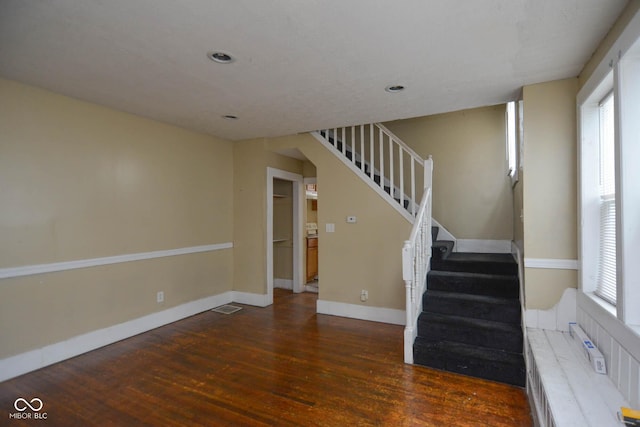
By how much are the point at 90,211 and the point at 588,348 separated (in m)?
4.36

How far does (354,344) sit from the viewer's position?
129 inches

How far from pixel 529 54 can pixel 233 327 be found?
3.92 m

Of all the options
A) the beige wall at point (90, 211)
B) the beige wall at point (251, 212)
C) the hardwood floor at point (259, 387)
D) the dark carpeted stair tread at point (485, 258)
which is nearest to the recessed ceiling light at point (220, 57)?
the beige wall at point (90, 211)

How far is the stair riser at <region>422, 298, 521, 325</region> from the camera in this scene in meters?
2.90

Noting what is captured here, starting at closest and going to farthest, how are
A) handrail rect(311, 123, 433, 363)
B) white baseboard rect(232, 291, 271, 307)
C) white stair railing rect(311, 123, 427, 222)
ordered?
handrail rect(311, 123, 433, 363)
white stair railing rect(311, 123, 427, 222)
white baseboard rect(232, 291, 271, 307)

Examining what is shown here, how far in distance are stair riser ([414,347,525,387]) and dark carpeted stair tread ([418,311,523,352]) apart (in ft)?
0.67

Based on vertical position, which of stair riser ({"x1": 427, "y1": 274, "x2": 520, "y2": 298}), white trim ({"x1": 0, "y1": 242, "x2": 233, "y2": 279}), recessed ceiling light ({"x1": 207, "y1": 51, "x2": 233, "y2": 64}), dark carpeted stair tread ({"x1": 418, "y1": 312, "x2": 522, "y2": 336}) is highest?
recessed ceiling light ({"x1": 207, "y1": 51, "x2": 233, "y2": 64})

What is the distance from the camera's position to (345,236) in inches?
167

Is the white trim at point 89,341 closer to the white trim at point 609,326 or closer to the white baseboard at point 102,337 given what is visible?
the white baseboard at point 102,337

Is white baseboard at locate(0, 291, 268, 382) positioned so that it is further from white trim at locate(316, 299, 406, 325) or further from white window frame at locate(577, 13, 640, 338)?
white window frame at locate(577, 13, 640, 338)

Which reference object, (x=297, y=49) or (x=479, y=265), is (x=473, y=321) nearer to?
(x=479, y=265)

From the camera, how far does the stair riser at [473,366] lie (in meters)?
2.49

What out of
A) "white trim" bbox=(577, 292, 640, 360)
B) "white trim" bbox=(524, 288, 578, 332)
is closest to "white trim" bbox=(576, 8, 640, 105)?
"white trim" bbox=(577, 292, 640, 360)

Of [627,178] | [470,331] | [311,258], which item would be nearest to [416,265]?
[470,331]
